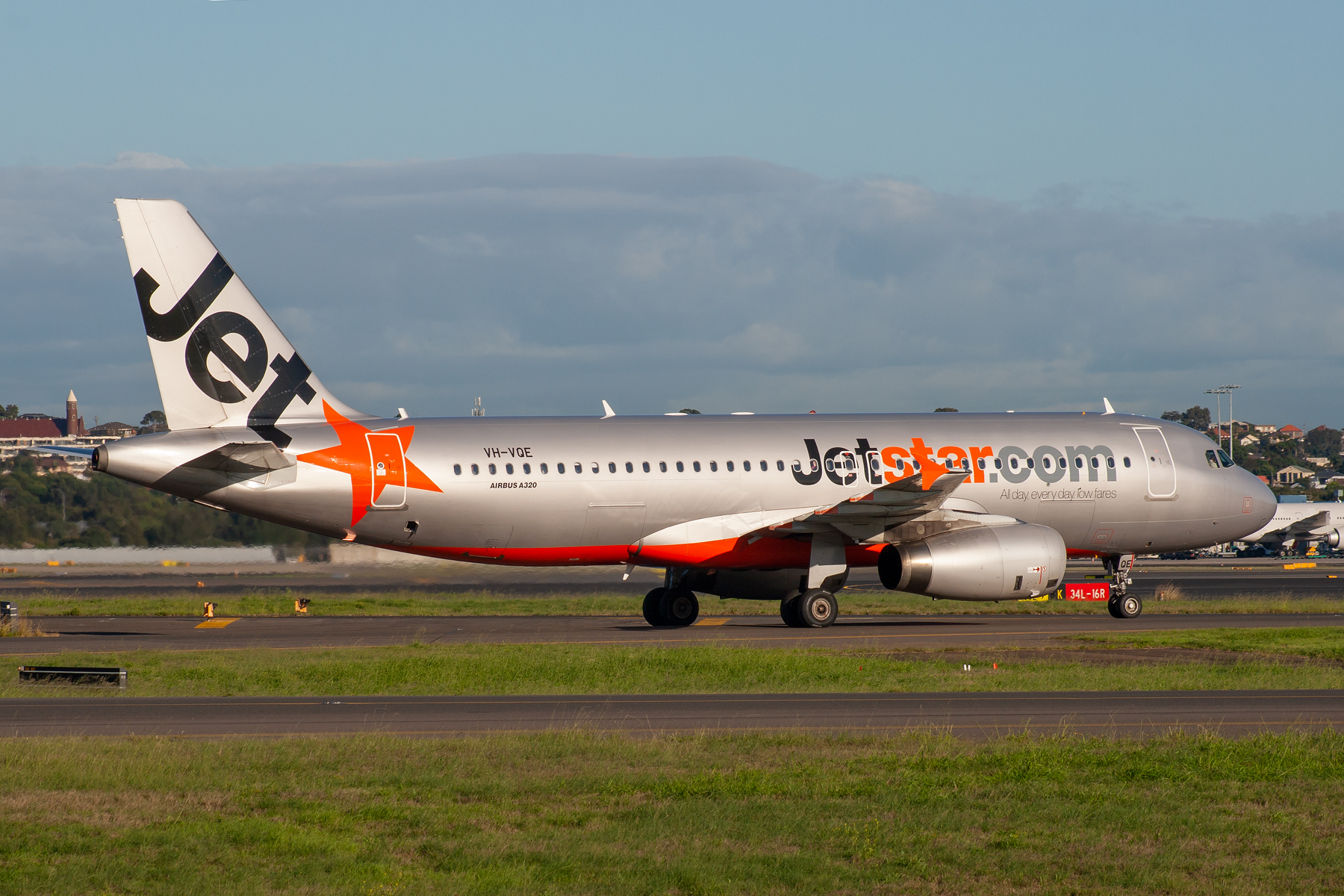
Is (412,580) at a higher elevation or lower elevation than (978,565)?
lower

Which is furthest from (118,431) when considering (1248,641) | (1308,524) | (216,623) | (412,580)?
(1308,524)

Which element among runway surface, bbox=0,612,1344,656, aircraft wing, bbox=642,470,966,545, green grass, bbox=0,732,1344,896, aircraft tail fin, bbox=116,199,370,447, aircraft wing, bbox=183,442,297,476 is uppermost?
aircraft tail fin, bbox=116,199,370,447

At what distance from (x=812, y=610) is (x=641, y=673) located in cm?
1053

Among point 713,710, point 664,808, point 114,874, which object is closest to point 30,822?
point 114,874

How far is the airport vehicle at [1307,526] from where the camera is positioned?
106394 millimetres

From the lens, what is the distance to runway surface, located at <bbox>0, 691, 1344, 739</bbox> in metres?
17.5

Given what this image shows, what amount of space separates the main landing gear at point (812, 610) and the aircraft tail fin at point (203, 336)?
40.8ft

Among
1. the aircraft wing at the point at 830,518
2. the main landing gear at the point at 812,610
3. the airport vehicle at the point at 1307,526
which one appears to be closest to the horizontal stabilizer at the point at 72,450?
the aircraft wing at the point at 830,518

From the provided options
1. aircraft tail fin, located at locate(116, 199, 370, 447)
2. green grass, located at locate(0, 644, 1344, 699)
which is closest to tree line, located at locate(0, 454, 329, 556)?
aircraft tail fin, located at locate(116, 199, 370, 447)

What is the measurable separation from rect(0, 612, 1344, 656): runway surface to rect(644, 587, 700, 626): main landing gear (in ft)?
1.44

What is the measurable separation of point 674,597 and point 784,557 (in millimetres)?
3208

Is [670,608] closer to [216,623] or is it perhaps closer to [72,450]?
[216,623]

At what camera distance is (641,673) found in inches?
958

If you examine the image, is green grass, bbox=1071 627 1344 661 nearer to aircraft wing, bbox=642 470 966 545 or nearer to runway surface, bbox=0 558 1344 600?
aircraft wing, bbox=642 470 966 545
